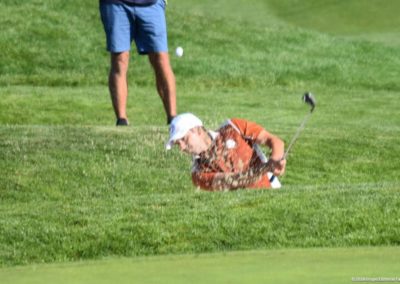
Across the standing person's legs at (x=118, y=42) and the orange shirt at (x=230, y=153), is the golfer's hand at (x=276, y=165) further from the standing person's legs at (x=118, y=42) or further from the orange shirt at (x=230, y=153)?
the standing person's legs at (x=118, y=42)

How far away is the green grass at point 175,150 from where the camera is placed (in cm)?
725

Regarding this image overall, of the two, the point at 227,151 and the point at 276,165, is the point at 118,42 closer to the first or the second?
the point at 227,151

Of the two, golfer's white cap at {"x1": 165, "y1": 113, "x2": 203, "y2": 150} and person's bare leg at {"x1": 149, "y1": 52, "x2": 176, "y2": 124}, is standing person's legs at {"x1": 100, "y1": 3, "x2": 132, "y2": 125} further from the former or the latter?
golfer's white cap at {"x1": 165, "y1": 113, "x2": 203, "y2": 150}

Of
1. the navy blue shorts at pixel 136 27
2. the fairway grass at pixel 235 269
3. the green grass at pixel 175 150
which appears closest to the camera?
the fairway grass at pixel 235 269

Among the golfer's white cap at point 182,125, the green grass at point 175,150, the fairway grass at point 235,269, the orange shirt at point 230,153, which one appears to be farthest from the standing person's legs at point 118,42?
the fairway grass at point 235,269

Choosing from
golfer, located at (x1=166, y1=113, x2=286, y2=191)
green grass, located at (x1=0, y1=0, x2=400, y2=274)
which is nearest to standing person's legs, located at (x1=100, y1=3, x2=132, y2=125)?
green grass, located at (x1=0, y1=0, x2=400, y2=274)

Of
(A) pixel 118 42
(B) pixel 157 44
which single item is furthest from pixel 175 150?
(A) pixel 118 42

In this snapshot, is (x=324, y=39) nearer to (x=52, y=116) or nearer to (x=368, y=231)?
(x=52, y=116)

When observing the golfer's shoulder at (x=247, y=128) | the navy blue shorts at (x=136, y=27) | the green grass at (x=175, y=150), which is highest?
the navy blue shorts at (x=136, y=27)

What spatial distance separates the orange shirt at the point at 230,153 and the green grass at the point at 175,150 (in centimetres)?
17

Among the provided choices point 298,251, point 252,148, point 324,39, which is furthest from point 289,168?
point 324,39

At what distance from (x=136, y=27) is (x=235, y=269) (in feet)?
22.1

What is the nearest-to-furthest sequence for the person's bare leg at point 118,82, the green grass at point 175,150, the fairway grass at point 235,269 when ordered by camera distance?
the fairway grass at point 235,269 → the green grass at point 175,150 → the person's bare leg at point 118,82

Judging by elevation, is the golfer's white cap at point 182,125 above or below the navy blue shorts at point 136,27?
below
